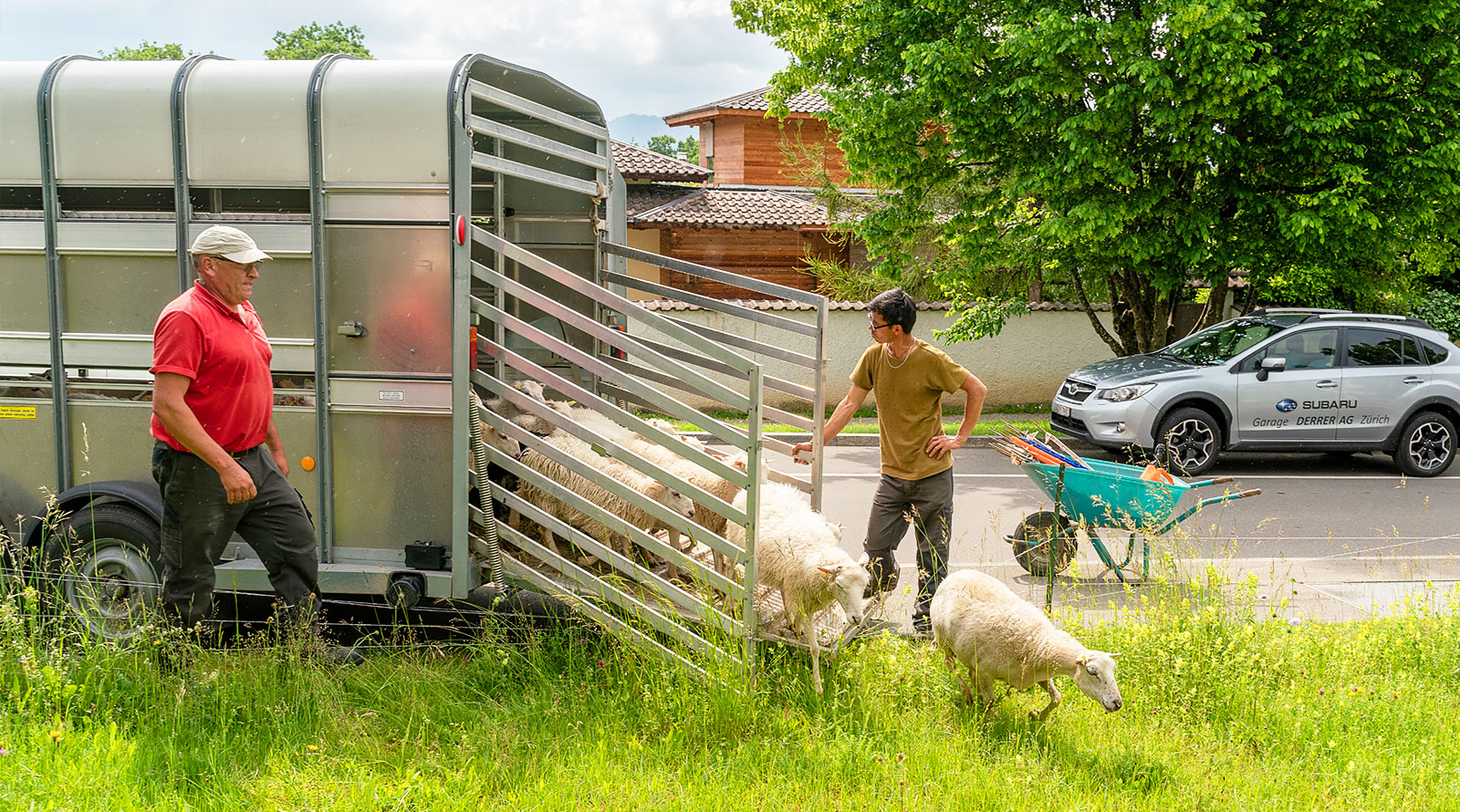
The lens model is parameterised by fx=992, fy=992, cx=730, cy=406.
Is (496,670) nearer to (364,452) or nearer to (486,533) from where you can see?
(486,533)

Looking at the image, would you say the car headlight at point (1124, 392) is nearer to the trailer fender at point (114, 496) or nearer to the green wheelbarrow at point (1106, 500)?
the green wheelbarrow at point (1106, 500)

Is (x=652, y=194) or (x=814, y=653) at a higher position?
(x=652, y=194)

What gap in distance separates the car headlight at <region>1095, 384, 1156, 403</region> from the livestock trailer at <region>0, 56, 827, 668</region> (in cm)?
846

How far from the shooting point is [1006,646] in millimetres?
4172

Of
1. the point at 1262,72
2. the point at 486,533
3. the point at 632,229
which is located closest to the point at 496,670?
the point at 486,533

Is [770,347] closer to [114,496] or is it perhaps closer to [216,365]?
[216,365]

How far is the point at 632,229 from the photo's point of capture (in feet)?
79.8

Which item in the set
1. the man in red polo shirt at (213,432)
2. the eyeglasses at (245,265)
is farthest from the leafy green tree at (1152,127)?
the man in red polo shirt at (213,432)

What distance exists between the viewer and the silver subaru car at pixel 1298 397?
38.5 feet

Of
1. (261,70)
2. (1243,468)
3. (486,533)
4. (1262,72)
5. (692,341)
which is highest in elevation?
(1262,72)

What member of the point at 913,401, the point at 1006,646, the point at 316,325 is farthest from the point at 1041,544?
the point at 316,325

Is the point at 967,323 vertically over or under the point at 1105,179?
under

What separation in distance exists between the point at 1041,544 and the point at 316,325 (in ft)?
14.6

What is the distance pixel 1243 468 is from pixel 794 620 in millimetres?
9913
